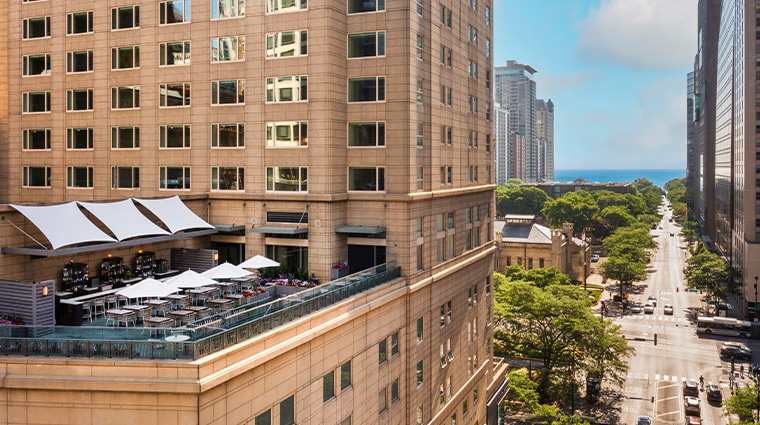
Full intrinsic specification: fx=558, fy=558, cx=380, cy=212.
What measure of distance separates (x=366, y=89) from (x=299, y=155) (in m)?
6.15

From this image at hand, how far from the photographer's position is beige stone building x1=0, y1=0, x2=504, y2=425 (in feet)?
93.0

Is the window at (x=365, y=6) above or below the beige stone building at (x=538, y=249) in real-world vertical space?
above

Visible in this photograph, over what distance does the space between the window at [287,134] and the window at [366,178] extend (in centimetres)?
381

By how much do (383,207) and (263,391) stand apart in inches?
679

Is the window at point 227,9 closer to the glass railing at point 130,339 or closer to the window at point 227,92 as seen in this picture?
the window at point 227,92

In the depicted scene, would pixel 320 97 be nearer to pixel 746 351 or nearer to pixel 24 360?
pixel 24 360

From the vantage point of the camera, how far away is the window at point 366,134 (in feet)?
119

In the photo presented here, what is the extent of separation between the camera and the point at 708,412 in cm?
6259

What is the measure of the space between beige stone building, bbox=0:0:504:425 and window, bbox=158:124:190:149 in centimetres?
14

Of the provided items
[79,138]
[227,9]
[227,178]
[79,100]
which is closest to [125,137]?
[79,138]

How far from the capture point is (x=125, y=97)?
4200 centimetres

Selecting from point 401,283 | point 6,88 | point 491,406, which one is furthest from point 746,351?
point 6,88

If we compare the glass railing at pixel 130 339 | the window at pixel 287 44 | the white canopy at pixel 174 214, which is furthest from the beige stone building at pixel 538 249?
the glass railing at pixel 130 339

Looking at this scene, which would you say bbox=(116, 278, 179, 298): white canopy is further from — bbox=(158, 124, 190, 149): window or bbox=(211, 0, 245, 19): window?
bbox=(211, 0, 245, 19): window
